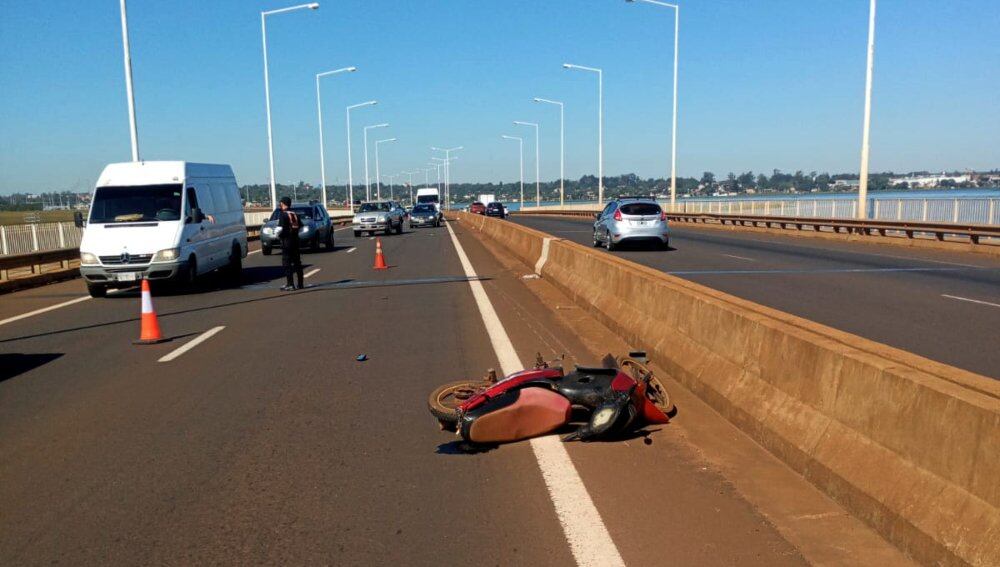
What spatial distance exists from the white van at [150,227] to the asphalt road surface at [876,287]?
400 inches

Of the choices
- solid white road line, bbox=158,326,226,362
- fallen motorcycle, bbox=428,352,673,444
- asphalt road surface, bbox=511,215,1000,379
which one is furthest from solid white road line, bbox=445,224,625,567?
solid white road line, bbox=158,326,226,362

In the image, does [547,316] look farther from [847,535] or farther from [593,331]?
[847,535]

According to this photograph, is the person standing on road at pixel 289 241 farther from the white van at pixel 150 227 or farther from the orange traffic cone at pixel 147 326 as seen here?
the orange traffic cone at pixel 147 326

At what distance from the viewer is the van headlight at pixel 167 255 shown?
636 inches

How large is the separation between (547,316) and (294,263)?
6.57 metres

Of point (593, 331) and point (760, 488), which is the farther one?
point (593, 331)

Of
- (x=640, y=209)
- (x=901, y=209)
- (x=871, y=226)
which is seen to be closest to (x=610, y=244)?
(x=640, y=209)

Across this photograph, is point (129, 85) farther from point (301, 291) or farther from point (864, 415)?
point (864, 415)

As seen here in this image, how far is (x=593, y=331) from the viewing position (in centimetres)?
1098

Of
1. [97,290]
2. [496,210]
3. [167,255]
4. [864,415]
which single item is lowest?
[496,210]

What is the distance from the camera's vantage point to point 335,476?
17.7 feet

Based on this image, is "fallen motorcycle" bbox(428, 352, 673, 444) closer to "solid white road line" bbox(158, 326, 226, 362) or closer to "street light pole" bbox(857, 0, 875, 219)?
"solid white road line" bbox(158, 326, 226, 362)

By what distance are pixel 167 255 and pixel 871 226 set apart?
23.7 meters

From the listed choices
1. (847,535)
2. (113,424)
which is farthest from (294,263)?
(847,535)
